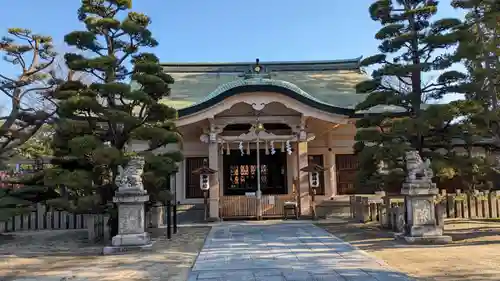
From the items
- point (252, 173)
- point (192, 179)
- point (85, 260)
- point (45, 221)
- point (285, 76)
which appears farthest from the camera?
point (285, 76)

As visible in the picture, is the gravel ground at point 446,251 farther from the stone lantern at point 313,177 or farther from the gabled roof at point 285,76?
the gabled roof at point 285,76

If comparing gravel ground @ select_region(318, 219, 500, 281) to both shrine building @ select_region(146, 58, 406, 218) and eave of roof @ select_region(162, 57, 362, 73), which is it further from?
eave of roof @ select_region(162, 57, 362, 73)

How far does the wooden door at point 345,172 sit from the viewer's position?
18.0 meters

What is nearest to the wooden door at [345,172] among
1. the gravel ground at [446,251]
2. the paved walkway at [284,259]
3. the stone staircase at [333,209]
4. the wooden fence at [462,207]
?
the stone staircase at [333,209]

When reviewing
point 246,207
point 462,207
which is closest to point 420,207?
point 462,207

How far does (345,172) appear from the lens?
714 inches

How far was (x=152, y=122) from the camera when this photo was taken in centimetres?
1187

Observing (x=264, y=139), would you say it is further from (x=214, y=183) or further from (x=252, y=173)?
(x=252, y=173)

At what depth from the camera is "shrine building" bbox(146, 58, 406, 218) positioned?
15.5 meters

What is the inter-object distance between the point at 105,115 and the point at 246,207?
698 centimetres

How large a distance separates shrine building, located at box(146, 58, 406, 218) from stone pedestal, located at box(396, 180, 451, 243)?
620 cm

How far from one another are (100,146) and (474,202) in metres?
12.6

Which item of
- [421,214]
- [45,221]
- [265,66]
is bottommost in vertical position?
[45,221]

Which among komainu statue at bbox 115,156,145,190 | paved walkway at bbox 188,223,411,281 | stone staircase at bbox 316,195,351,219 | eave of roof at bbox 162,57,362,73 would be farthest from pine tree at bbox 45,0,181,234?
eave of roof at bbox 162,57,362,73
